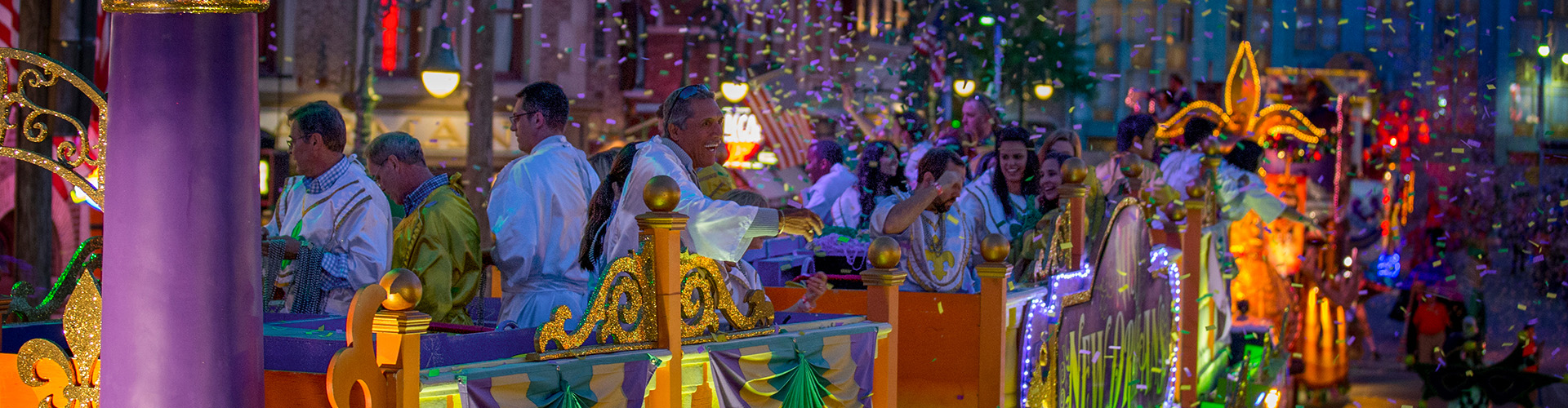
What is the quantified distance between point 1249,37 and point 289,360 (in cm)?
4858

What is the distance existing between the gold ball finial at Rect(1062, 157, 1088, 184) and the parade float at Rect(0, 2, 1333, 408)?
1cm

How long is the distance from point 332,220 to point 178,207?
2339 mm

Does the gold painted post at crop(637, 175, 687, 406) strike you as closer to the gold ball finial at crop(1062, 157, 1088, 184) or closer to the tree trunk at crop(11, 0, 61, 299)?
the gold ball finial at crop(1062, 157, 1088, 184)

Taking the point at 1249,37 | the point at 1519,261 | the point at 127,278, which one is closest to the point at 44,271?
the point at 127,278

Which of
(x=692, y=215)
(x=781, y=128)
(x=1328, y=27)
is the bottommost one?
(x=692, y=215)

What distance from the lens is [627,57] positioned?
891 inches

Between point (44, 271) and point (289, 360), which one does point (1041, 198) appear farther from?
point (44, 271)

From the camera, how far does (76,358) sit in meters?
3.48

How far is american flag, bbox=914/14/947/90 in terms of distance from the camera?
25.1 meters

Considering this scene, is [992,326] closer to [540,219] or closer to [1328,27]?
[540,219]

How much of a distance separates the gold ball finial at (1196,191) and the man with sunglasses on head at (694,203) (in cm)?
522

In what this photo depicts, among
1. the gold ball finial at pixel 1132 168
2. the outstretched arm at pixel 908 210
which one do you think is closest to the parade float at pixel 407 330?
the outstretched arm at pixel 908 210

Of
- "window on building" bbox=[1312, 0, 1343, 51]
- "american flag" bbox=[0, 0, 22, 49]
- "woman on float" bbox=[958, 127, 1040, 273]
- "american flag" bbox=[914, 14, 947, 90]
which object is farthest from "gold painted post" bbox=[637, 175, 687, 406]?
"window on building" bbox=[1312, 0, 1343, 51]

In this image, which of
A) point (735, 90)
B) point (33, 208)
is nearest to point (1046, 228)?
point (33, 208)
